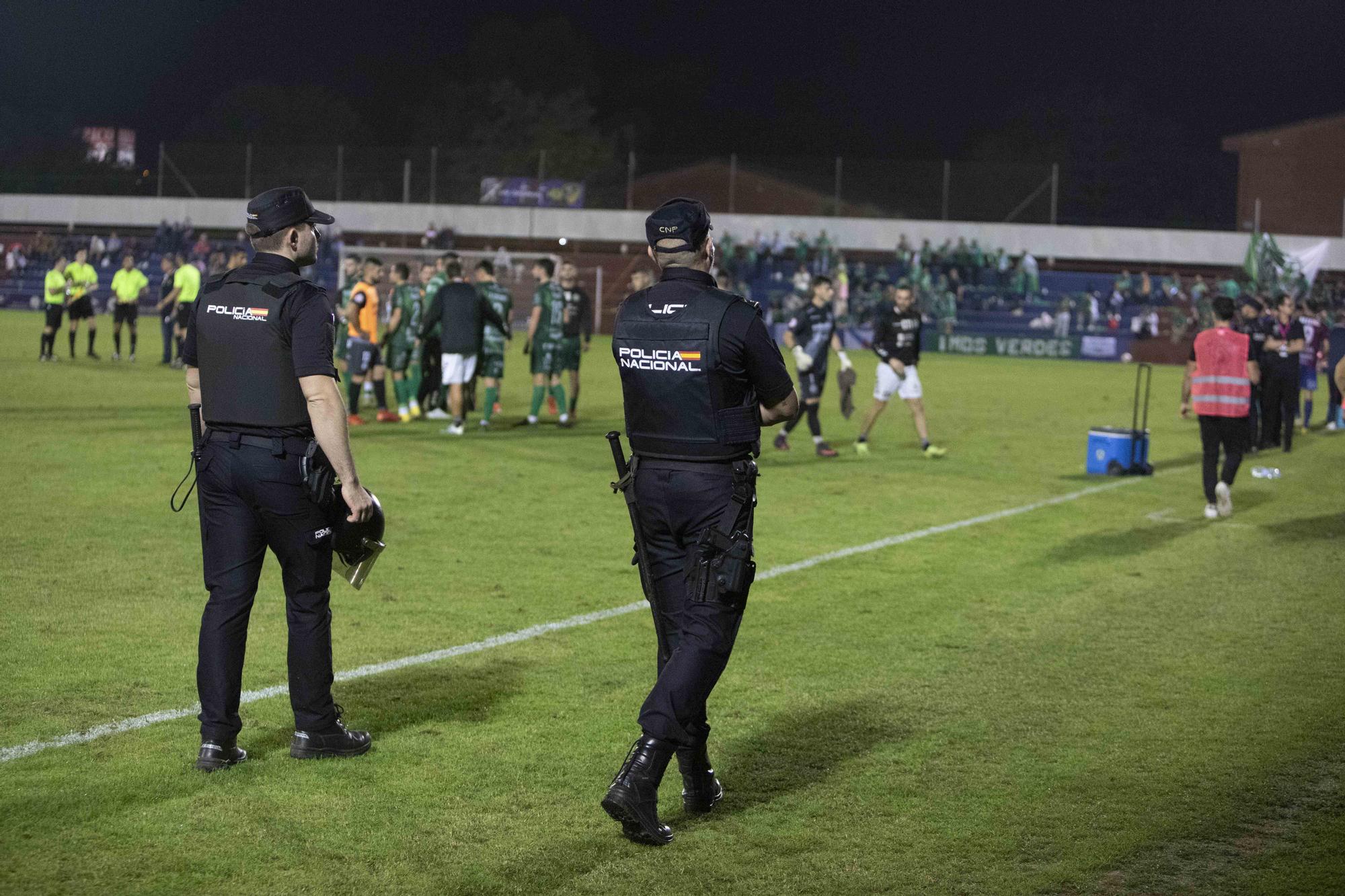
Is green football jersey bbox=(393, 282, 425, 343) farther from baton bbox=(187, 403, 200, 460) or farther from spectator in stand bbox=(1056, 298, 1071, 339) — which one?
spectator in stand bbox=(1056, 298, 1071, 339)

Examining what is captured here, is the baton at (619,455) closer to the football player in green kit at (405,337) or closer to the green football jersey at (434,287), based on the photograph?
the football player in green kit at (405,337)

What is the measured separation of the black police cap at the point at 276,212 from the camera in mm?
5121

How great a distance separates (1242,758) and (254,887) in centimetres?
394

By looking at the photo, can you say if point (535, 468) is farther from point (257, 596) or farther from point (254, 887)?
point (254, 887)

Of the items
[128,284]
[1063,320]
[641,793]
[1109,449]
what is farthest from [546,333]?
[1063,320]

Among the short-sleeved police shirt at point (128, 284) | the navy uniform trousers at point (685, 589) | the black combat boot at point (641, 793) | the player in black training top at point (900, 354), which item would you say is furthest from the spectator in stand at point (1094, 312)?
the black combat boot at point (641, 793)

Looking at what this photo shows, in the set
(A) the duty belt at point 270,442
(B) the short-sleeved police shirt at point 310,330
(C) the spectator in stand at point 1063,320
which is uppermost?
(C) the spectator in stand at point 1063,320

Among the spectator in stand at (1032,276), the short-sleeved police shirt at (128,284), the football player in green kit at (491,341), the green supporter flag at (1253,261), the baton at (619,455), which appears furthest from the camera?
the spectator in stand at (1032,276)

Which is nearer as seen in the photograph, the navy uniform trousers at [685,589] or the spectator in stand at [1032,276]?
the navy uniform trousers at [685,589]

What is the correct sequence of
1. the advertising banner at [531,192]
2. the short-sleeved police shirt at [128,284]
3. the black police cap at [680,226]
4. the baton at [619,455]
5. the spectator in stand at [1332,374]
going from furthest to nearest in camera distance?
the advertising banner at [531,192]
the short-sleeved police shirt at [128,284]
the spectator in stand at [1332,374]
the baton at [619,455]
the black police cap at [680,226]

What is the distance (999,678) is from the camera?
22.8 ft

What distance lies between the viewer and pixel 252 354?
200 inches

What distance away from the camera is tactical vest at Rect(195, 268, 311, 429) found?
504cm

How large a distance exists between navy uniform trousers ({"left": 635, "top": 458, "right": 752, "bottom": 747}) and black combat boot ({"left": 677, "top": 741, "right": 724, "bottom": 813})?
0.07m
